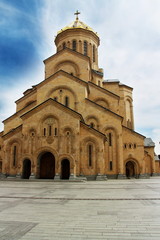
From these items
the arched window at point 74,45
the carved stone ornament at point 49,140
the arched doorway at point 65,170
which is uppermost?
the arched window at point 74,45

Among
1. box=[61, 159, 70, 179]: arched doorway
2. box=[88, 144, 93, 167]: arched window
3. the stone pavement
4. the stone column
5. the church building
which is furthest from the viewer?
the stone column

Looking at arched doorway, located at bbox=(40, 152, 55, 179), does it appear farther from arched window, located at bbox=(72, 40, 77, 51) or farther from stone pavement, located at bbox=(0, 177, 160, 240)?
arched window, located at bbox=(72, 40, 77, 51)

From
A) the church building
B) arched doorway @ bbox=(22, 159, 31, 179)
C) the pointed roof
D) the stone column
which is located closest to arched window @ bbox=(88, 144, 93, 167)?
the church building

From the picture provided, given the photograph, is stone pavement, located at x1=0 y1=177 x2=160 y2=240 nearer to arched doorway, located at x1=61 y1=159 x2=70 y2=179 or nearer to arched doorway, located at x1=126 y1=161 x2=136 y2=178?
arched doorway, located at x1=61 y1=159 x2=70 y2=179

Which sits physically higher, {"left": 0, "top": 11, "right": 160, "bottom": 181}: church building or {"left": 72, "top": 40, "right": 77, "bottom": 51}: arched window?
{"left": 72, "top": 40, "right": 77, "bottom": 51}: arched window

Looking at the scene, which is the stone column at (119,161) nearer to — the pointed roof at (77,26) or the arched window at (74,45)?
the arched window at (74,45)

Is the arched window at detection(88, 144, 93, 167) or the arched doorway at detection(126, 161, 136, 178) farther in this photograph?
the arched doorway at detection(126, 161, 136, 178)

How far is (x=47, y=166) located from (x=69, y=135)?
524 centimetres

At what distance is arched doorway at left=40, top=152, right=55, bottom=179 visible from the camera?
24.7 meters

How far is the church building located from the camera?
22.5 m

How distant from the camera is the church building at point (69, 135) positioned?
2248 centimetres

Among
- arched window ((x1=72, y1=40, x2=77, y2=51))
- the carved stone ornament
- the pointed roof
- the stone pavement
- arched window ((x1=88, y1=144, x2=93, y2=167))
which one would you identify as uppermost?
the pointed roof

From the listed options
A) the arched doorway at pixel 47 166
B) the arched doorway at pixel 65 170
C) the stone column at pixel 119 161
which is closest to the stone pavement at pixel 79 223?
the arched doorway at pixel 65 170

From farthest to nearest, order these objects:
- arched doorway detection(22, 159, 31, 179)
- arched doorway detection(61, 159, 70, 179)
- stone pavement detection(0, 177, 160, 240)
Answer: arched doorway detection(61, 159, 70, 179), arched doorway detection(22, 159, 31, 179), stone pavement detection(0, 177, 160, 240)
